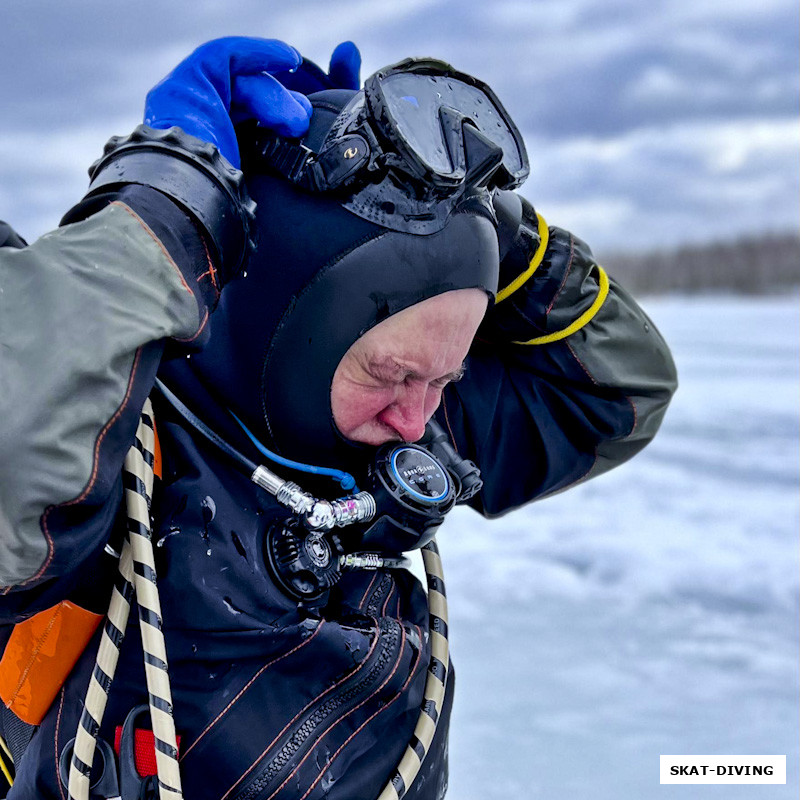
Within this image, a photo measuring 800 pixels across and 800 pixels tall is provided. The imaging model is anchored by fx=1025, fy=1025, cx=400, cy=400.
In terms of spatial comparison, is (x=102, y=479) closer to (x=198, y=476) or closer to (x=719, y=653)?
(x=198, y=476)

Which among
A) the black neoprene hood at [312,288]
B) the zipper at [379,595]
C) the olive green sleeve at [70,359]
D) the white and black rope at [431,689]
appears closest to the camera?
the olive green sleeve at [70,359]

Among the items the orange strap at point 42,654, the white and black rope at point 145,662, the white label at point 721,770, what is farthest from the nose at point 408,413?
the white label at point 721,770

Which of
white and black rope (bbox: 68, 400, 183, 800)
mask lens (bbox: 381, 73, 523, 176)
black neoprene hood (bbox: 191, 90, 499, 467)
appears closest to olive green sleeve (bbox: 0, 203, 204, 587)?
white and black rope (bbox: 68, 400, 183, 800)

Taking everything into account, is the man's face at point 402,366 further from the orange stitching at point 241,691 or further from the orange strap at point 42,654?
the orange strap at point 42,654

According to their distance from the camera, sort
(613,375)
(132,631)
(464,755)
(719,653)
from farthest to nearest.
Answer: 1. (719,653)
2. (464,755)
3. (613,375)
4. (132,631)

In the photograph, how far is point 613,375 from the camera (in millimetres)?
1850

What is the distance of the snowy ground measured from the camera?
2404 mm

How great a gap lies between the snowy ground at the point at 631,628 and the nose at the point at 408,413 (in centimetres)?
113

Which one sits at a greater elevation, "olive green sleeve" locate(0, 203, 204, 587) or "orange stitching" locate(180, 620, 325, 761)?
"olive green sleeve" locate(0, 203, 204, 587)

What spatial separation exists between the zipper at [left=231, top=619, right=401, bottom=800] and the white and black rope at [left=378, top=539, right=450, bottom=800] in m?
0.10

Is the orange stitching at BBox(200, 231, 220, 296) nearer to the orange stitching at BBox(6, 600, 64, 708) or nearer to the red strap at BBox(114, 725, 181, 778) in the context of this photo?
the orange stitching at BBox(6, 600, 64, 708)

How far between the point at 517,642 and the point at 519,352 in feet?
4.36

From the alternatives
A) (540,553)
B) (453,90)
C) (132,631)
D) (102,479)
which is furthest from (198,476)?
(540,553)

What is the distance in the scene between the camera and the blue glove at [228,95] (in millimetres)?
1217
